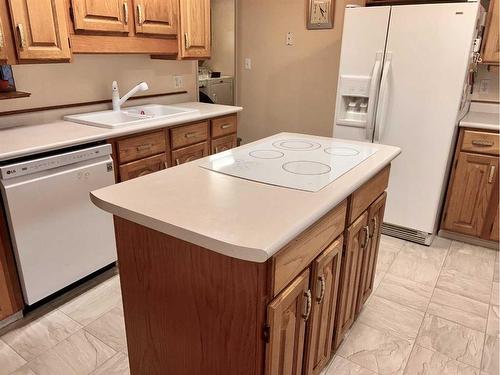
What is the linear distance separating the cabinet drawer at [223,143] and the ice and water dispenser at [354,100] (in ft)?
3.02

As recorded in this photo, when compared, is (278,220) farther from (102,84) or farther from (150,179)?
(102,84)

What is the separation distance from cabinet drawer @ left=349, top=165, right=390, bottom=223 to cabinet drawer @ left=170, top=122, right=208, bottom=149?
4.86 ft

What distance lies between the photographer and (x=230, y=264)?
0.98 metres

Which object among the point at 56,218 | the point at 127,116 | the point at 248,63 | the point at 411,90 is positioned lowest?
the point at 56,218

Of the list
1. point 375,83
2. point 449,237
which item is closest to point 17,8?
point 375,83

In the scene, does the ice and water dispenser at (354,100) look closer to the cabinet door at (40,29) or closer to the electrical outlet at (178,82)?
the electrical outlet at (178,82)

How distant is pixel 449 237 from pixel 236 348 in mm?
2532

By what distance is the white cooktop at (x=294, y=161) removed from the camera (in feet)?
4.41

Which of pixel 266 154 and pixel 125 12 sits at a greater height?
pixel 125 12

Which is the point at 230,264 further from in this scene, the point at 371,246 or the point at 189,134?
the point at 189,134

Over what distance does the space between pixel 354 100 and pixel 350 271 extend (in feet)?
5.54

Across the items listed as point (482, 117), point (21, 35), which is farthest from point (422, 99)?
point (21, 35)

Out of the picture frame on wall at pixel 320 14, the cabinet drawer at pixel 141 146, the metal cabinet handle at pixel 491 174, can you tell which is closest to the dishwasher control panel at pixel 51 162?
the cabinet drawer at pixel 141 146

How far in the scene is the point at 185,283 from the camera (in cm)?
109
